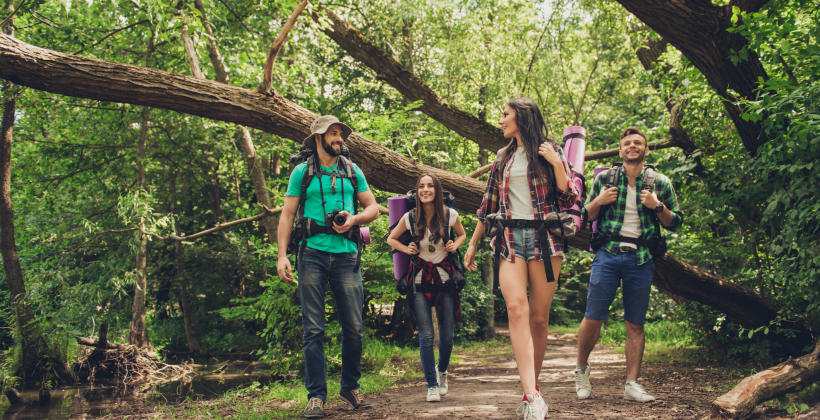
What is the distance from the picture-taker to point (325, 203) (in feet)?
13.4

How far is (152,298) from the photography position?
1980 centimetres

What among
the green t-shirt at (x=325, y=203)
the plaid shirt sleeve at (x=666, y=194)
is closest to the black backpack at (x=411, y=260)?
the green t-shirt at (x=325, y=203)

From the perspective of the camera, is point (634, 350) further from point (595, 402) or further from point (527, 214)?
point (527, 214)

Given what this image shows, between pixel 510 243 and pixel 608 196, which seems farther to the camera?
pixel 608 196

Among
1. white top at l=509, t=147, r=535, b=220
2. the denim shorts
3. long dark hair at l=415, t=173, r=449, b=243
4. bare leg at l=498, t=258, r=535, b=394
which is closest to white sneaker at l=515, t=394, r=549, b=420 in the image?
bare leg at l=498, t=258, r=535, b=394

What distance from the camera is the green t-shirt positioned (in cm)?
403

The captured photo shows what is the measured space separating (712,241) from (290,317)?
5675 millimetres

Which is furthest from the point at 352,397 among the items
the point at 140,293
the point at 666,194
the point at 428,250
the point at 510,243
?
the point at 140,293

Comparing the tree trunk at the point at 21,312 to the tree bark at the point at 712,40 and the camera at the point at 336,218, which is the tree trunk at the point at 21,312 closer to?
the camera at the point at 336,218

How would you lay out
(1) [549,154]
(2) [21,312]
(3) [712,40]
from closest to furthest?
(1) [549,154]
(3) [712,40]
(2) [21,312]

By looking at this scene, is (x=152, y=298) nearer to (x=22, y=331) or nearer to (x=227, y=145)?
(x=227, y=145)

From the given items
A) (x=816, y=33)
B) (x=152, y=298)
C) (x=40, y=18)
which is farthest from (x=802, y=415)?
(x=152, y=298)

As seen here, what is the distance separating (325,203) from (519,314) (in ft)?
5.38

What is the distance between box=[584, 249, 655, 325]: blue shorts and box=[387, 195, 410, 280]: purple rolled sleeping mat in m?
1.59
